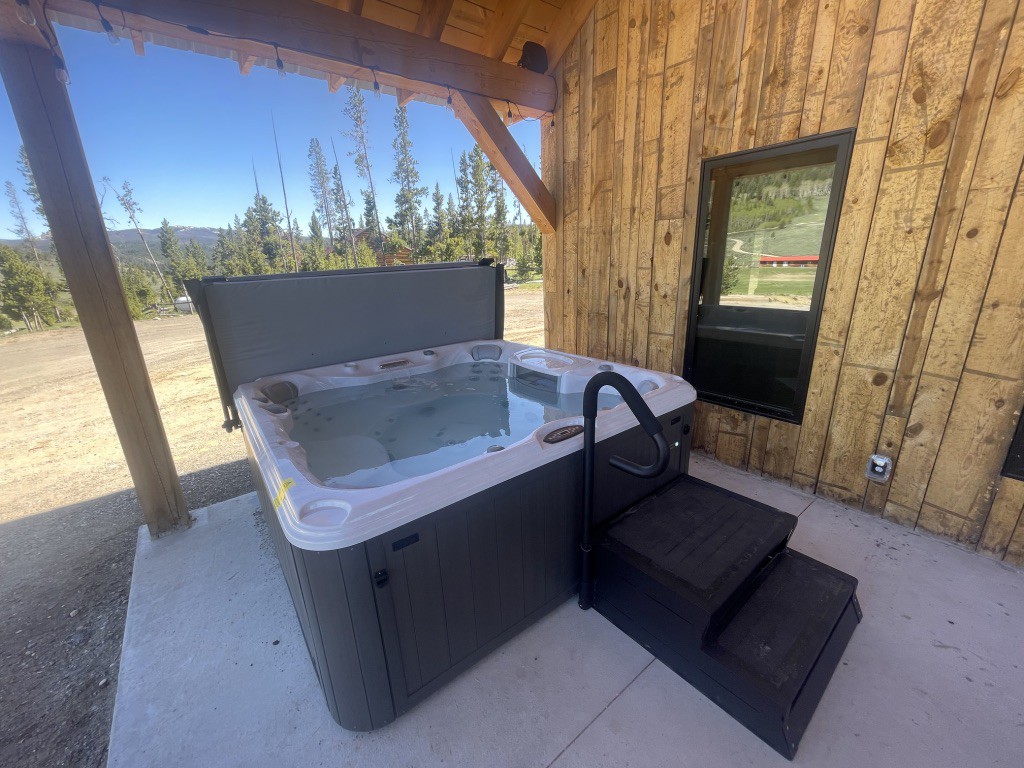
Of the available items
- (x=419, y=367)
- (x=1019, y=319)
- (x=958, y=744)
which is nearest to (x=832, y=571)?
(x=958, y=744)

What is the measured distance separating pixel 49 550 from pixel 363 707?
1.90 m

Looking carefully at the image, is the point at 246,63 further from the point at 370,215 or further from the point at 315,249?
the point at 370,215

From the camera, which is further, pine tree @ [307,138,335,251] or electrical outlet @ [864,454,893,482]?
pine tree @ [307,138,335,251]

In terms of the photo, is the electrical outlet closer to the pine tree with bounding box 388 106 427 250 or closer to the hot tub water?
the hot tub water

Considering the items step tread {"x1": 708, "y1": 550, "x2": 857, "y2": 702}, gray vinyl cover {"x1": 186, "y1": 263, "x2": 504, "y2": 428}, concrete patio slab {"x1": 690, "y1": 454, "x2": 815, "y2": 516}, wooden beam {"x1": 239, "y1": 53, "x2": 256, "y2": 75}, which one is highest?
wooden beam {"x1": 239, "y1": 53, "x2": 256, "y2": 75}

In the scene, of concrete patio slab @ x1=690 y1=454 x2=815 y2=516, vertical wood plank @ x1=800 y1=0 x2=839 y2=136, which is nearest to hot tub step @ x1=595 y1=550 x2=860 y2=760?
concrete patio slab @ x1=690 y1=454 x2=815 y2=516

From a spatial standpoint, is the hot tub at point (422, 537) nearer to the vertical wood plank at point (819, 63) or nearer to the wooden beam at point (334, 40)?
the vertical wood plank at point (819, 63)

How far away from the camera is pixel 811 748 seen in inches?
37.5

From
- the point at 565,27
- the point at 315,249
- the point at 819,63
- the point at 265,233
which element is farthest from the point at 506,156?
the point at 265,233

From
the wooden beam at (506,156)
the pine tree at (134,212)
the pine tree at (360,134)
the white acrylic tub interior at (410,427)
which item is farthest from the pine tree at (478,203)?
the white acrylic tub interior at (410,427)

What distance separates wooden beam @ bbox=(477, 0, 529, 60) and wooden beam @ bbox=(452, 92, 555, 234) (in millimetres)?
387

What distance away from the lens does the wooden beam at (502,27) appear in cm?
237

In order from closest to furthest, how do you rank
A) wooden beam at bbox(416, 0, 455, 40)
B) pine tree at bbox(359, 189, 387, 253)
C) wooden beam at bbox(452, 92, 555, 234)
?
1. wooden beam at bbox(416, 0, 455, 40)
2. wooden beam at bbox(452, 92, 555, 234)
3. pine tree at bbox(359, 189, 387, 253)

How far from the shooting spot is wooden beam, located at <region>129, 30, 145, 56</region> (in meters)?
1.77
